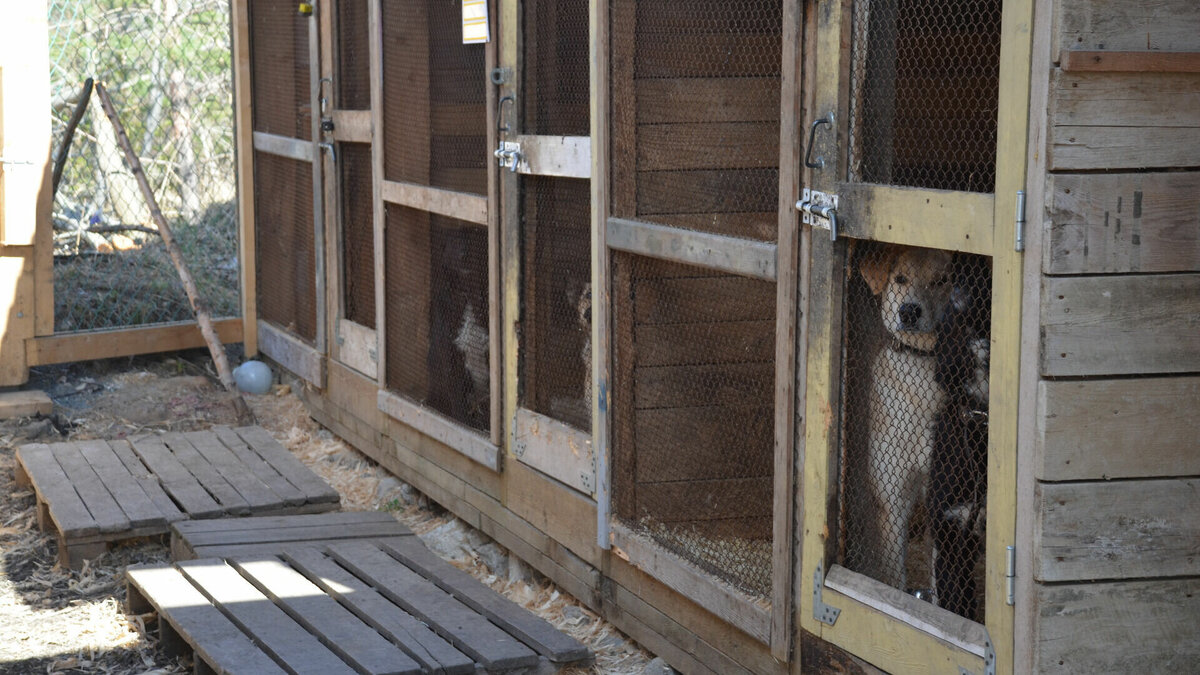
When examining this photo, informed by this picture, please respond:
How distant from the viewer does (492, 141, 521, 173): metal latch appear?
4.27 m

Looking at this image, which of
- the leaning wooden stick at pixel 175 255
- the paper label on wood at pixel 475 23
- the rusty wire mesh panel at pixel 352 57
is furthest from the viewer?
the leaning wooden stick at pixel 175 255

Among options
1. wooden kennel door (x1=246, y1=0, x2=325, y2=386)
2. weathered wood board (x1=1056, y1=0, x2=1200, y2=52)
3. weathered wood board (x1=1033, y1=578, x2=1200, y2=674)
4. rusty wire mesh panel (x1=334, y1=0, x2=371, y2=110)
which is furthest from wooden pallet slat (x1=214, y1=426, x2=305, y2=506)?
weathered wood board (x1=1056, y1=0, x2=1200, y2=52)

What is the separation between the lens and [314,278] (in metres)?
6.60

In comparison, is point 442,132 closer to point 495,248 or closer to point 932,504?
point 495,248

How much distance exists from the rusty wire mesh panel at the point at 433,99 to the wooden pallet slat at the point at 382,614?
1364 mm

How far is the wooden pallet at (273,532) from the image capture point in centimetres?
453

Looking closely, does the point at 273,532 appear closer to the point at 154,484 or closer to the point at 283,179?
the point at 154,484

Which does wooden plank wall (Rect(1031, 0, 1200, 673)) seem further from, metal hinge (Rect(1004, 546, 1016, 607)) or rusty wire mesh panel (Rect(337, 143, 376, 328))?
rusty wire mesh panel (Rect(337, 143, 376, 328))

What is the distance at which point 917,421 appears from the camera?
273 centimetres

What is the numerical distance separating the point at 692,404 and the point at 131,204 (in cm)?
670

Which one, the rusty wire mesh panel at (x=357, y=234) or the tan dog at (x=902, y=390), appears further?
the rusty wire mesh panel at (x=357, y=234)

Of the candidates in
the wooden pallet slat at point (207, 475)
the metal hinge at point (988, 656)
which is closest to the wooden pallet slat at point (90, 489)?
the wooden pallet slat at point (207, 475)

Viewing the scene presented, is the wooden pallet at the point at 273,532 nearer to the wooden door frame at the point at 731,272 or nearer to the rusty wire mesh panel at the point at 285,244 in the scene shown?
the wooden door frame at the point at 731,272

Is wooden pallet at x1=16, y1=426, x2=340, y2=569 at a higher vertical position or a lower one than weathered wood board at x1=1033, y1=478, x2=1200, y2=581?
lower
